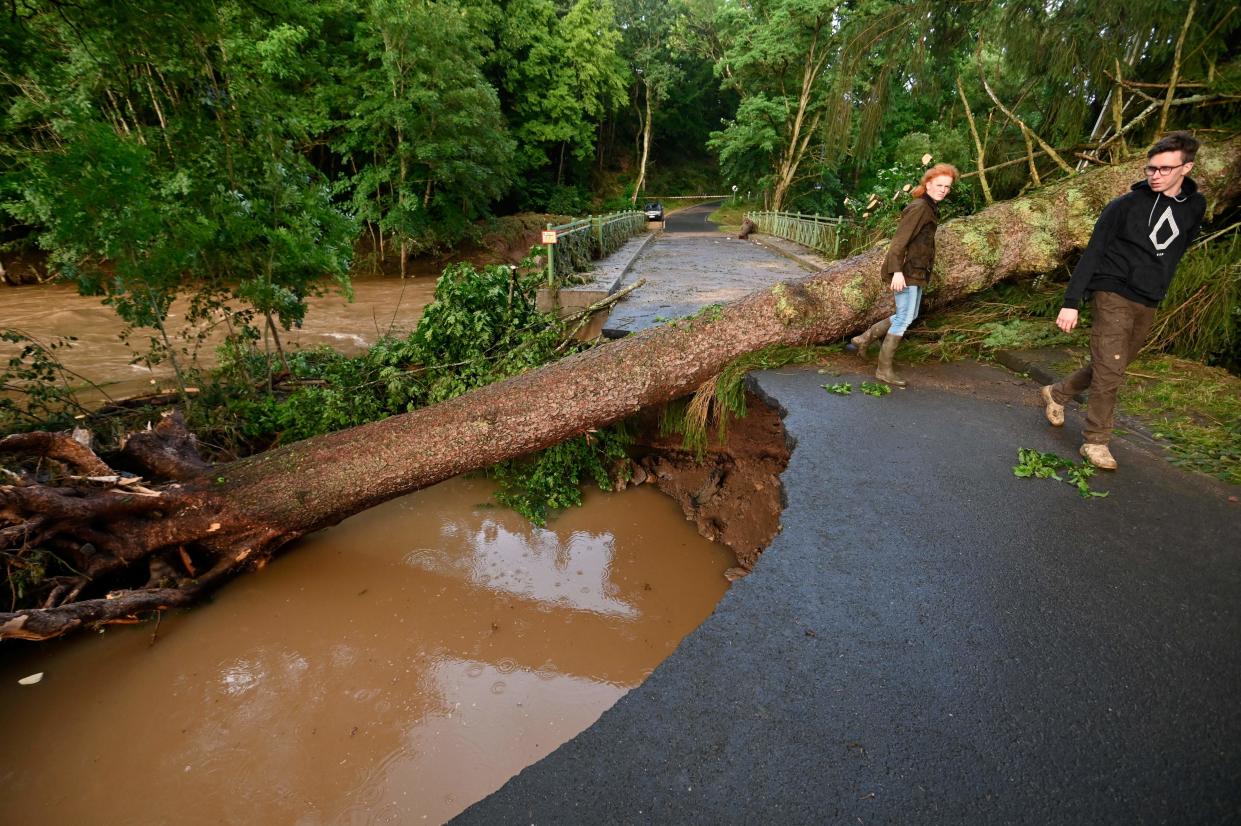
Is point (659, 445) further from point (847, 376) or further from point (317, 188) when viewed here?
point (317, 188)

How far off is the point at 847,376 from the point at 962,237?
6.43ft

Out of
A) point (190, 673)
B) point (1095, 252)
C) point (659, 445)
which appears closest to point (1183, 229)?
point (1095, 252)

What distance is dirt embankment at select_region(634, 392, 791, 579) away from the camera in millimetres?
4605

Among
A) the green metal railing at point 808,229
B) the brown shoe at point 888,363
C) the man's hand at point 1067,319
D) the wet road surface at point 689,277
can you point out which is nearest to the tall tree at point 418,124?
Answer: the wet road surface at point 689,277

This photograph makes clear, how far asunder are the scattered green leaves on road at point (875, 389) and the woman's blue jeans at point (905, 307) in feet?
1.54

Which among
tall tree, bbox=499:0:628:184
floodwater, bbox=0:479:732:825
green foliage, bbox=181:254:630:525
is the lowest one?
floodwater, bbox=0:479:732:825

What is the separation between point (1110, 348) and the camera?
3510 millimetres

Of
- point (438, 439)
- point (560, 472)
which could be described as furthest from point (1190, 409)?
point (438, 439)

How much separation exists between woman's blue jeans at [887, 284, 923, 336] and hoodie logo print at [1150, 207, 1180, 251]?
159cm

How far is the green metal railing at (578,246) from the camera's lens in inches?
338

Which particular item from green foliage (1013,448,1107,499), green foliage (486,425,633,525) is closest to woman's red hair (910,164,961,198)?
green foliage (1013,448,1107,499)

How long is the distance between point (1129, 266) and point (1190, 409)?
171 centimetres

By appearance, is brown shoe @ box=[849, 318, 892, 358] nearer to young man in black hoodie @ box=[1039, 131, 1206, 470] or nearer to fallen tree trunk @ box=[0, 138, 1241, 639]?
fallen tree trunk @ box=[0, 138, 1241, 639]

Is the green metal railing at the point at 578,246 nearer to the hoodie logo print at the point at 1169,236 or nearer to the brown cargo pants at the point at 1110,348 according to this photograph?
the brown cargo pants at the point at 1110,348
